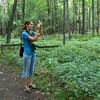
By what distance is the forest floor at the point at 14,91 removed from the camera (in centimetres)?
895

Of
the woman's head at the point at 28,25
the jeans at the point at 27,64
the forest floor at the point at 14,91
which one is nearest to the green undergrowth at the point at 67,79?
the forest floor at the point at 14,91

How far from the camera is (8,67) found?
14117 mm

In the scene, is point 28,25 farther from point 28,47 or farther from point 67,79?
point 67,79

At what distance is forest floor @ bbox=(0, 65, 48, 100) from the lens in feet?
29.4

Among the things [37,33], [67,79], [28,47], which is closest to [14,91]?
[28,47]

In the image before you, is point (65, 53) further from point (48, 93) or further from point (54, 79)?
point (48, 93)

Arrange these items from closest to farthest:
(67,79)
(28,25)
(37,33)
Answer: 1. (37,33)
2. (28,25)
3. (67,79)

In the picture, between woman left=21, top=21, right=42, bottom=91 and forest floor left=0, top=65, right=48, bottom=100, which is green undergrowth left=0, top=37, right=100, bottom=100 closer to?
forest floor left=0, top=65, right=48, bottom=100

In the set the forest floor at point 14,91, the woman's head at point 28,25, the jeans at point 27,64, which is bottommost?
the forest floor at point 14,91

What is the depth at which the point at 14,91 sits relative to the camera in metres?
9.68

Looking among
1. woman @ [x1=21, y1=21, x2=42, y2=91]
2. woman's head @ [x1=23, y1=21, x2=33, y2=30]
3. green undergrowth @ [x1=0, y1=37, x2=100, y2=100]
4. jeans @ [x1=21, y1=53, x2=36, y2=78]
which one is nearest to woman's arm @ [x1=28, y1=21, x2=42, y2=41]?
woman @ [x1=21, y1=21, x2=42, y2=91]

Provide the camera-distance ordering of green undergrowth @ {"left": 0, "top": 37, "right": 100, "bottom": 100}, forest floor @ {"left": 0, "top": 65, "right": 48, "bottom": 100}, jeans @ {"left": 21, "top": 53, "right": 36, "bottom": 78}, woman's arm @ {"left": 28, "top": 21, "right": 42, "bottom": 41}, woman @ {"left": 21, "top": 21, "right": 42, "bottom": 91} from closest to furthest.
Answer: green undergrowth @ {"left": 0, "top": 37, "right": 100, "bottom": 100} → woman's arm @ {"left": 28, "top": 21, "right": 42, "bottom": 41} → forest floor @ {"left": 0, "top": 65, "right": 48, "bottom": 100} → woman @ {"left": 21, "top": 21, "right": 42, "bottom": 91} → jeans @ {"left": 21, "top": 53, "right": 36, "bottom": 78}

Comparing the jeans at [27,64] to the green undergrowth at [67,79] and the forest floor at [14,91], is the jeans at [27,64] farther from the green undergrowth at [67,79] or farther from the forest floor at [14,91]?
the green undergrowth at [67,79]

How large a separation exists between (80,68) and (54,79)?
1.00m
